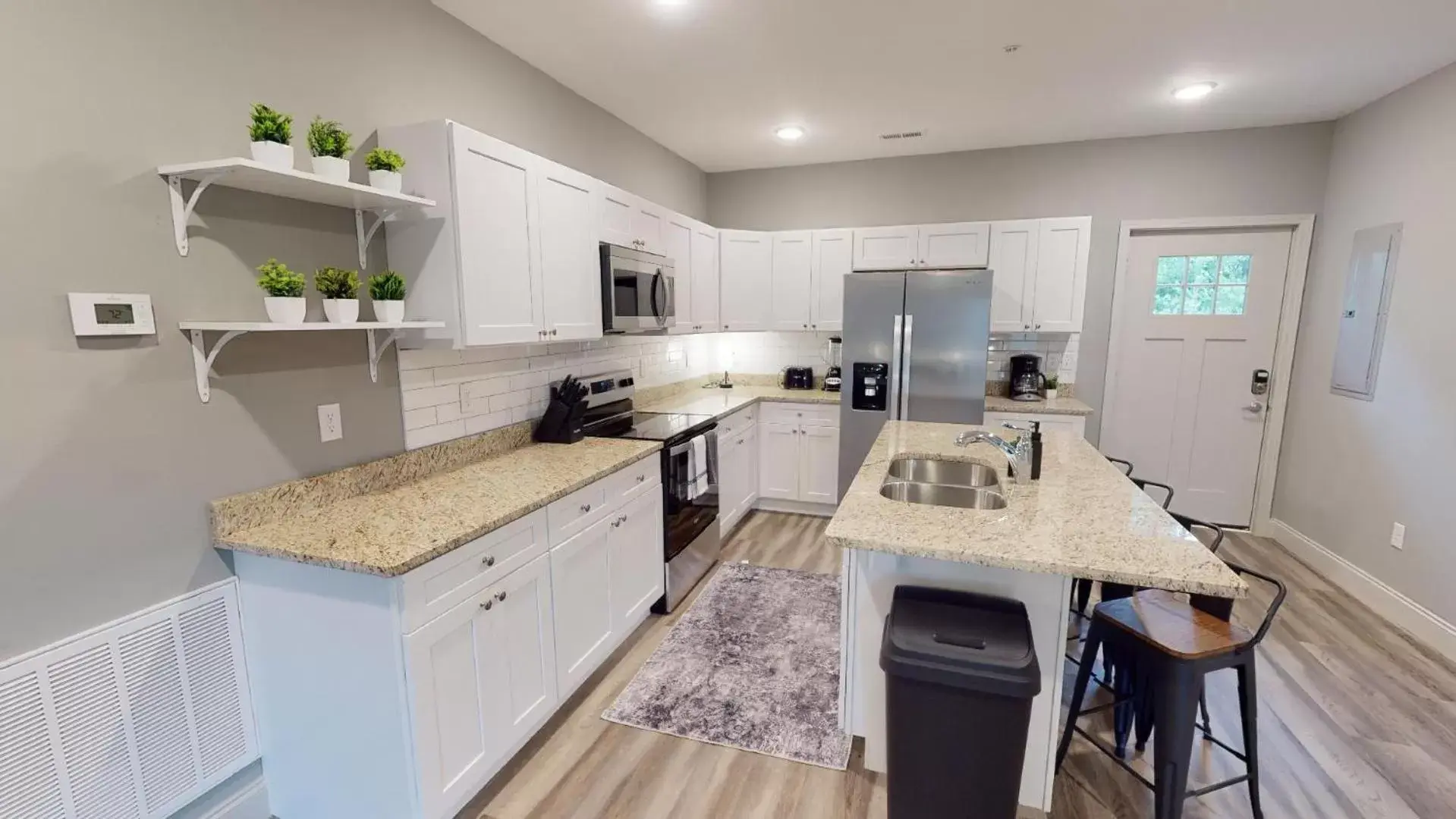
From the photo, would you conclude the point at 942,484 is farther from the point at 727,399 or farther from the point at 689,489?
the point at 727,399

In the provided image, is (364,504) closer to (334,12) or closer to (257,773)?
(257,773)

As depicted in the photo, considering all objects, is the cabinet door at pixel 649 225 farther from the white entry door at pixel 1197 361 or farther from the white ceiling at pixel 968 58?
the white entry door at pixel 1197 361

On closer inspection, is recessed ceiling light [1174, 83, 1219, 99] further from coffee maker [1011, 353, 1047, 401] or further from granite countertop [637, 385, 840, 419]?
granite countertop [637, 385, 840, 419]

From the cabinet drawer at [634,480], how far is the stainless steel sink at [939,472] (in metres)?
1.09

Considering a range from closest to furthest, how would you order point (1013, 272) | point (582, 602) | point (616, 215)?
1. point (582, 602)
2. point (616, 215)
3. point (1013, 272)

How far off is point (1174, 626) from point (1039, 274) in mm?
2899

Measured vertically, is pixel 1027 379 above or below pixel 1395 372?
below

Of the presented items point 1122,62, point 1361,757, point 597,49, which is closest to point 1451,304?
point 1122,62

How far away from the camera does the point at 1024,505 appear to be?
1.86m

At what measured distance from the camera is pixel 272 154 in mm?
1504

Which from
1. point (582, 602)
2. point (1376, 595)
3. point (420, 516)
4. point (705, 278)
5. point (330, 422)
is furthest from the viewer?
point (705, 278)

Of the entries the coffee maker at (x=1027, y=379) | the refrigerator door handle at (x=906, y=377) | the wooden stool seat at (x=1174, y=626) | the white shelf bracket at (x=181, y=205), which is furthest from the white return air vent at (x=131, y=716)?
the coffee maker at (x=1027, y=379)

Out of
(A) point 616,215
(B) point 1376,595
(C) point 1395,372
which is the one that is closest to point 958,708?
(A) point 616,215

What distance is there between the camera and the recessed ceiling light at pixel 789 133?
12.2ft
